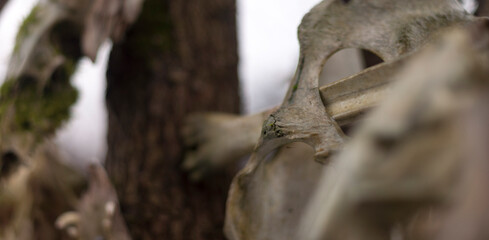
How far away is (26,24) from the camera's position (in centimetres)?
72

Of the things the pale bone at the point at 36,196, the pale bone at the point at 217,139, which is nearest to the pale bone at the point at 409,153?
the pale bone at the point at 217,139

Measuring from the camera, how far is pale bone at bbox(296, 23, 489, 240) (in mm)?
136

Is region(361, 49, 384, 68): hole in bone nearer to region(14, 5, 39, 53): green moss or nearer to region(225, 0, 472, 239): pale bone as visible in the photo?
region(225, 0, 472, 239): pale bone

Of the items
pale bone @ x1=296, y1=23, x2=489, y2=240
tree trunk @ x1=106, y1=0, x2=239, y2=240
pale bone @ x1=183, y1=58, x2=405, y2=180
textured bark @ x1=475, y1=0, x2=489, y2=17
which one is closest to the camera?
pale bone @ x1=296, y1=23, x2=489, y2=240

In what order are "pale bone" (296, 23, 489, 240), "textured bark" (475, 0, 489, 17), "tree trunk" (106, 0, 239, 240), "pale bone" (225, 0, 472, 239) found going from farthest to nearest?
"tree trunk" (106, 0, 239, 240) < "textured bark" (475, 0, 489, 17) < "pale bone" (225, 0, 472, 239) < "pale bone" (296, 23, 489, 240)

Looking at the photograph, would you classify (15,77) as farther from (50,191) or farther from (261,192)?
(261,192)

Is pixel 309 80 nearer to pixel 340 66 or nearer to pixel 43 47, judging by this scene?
pixel 340 66

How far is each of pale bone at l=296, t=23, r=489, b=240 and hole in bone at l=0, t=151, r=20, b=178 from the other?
68 cm

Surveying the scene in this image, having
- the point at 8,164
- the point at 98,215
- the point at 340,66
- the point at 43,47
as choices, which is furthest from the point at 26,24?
the point at 340,66

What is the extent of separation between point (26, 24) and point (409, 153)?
0.73m

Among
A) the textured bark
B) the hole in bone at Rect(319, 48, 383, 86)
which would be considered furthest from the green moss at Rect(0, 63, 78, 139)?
the textured bark

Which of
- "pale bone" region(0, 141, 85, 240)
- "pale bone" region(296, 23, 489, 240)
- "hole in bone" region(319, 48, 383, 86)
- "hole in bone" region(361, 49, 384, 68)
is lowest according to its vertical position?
"pale bone" region(0, 141, 85, 240)

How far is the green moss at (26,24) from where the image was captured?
0.71 m

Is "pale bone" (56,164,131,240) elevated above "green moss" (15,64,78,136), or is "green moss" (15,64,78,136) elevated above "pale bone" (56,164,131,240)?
"green moss" (15,64,78,136)
